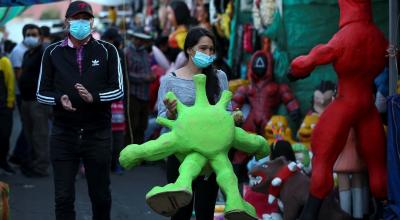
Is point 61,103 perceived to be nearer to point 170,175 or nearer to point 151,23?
point 170,175

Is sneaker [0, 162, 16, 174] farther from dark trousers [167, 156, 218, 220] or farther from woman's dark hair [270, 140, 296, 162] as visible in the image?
dark trousers [167, 156, 218, 220]

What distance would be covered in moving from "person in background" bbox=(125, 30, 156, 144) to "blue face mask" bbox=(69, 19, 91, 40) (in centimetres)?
510

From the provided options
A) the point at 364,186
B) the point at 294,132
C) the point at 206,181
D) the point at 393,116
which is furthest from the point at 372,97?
the point at 294,132

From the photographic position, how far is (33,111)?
1034 centimetres

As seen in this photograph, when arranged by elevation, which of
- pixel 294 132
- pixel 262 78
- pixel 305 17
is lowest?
pixel 294 132

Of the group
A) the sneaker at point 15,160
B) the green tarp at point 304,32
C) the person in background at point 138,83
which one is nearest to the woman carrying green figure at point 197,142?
the green tarp at point 304,32

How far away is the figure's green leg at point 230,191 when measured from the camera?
532 centimetres

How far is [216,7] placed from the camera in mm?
12219

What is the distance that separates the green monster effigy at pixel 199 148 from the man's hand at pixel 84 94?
1.59 feet

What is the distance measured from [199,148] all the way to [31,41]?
5.56 m

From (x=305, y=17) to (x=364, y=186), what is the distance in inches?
110

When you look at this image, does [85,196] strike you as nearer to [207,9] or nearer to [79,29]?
[79,29]

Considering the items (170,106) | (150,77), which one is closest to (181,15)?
(150,77)

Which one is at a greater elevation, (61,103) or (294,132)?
(61,103)
